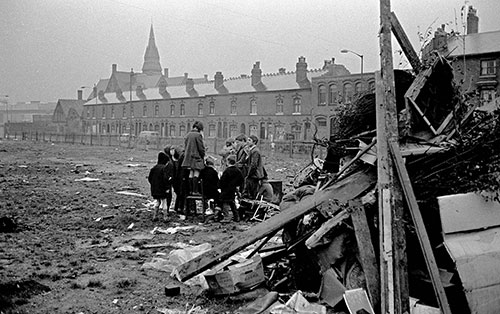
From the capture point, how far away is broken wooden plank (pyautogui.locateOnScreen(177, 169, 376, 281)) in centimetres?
562

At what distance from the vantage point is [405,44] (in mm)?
6449

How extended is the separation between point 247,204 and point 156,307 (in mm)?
5439

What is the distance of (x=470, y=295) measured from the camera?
15.2 feet

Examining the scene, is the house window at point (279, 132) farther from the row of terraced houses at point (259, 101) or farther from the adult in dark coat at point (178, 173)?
the adult in dark coat at point (178, 173)

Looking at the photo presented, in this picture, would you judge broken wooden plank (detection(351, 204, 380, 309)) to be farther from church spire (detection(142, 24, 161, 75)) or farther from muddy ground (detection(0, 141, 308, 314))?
church spire (detection(142, 24, 161, 75))

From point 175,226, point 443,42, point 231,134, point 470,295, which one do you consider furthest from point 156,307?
point 231,134

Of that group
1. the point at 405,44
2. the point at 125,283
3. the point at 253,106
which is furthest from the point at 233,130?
the point at 125,283

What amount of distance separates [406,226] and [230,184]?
561 centimetres

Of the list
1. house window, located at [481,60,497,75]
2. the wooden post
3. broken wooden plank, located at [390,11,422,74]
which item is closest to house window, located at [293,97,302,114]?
house window, located at [481,60,497,75]

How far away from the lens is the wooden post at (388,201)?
472 centimetres

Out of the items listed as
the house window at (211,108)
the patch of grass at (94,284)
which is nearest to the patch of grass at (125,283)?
the patch of grass at (94,284)

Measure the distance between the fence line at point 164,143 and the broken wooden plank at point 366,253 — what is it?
54.1 feet

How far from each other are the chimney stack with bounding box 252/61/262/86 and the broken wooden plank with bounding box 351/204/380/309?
49231mm

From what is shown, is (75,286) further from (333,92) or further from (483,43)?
(333,92)
